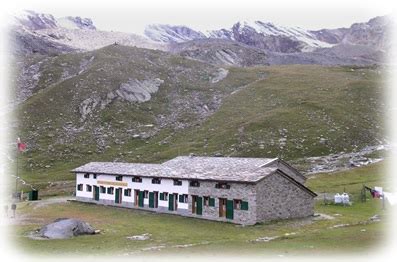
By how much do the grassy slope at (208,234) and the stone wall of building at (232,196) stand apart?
150 centimetres

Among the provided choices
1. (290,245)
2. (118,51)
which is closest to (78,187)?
(290,245)

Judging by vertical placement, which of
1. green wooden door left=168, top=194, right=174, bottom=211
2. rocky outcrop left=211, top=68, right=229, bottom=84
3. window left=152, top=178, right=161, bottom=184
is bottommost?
green wooden door left=168, top=194, right=174, bottom=211

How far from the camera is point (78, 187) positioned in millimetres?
77000

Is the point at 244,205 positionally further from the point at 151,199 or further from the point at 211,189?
the point at 151,199

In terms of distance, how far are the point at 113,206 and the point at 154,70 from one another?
331 ft

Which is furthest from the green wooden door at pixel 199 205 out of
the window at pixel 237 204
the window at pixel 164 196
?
the window at pixel 164 196

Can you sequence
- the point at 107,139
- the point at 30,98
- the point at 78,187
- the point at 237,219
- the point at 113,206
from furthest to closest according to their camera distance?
the point at 30,98 → the point at 107,139 → the point at 78,187 → the point at 113,206 → the point at 237,219

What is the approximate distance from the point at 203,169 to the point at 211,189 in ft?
20.2

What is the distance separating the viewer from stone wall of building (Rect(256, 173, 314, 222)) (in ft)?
169

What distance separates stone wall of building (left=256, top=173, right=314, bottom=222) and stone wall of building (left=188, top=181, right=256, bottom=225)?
625 mm

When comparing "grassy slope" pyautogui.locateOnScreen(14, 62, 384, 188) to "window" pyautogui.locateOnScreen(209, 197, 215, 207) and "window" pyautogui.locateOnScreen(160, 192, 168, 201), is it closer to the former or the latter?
"window" pyautogui.locateOnScreen(160, 192, 168, 201)

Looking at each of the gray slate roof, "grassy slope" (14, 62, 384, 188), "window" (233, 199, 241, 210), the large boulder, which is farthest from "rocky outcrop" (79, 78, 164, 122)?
the large boulder

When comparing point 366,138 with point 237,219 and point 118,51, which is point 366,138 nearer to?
point 237,219

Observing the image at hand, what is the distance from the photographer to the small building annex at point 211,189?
170 feet
